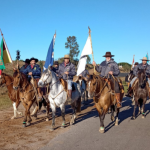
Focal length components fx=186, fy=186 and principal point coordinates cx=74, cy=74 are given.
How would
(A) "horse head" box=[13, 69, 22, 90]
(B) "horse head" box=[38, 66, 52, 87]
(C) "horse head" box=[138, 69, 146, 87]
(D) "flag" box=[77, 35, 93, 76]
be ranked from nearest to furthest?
(B) "horse head" box=[38, 66, 52, 87]
(A) "horse head" box=[13, 69, 22, 90]
(D) "flag" box=[77, 35, 93, 76]
(C) "horse head" box=[138, 69, 146, 87]

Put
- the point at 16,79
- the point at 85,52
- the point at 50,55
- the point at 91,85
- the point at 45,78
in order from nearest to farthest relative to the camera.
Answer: the point at 91,85 → the point at 45,78 → the point at 16,79 → the point at 50,55 → the point at 85,52

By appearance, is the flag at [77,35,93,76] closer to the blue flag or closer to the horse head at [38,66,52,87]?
the blue flag

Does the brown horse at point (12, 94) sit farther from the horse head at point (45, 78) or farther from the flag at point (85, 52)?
the flag at point (85, 52)

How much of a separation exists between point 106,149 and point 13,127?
4381 millimetres

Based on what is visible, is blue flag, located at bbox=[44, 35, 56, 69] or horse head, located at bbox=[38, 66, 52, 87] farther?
blue flag, located at bbox=[44, 35, 56, 69]

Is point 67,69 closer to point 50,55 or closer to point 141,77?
point 50,55

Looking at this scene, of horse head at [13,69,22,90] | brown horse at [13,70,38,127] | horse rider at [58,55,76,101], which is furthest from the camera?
horse rider at [58,55,76,101]

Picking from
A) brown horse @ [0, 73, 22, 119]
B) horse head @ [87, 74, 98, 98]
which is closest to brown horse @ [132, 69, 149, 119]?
horse head @ [87, 74, 98, 98]

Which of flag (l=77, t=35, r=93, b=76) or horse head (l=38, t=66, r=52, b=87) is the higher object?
flag (l=77, t=35, r=93, b=76)

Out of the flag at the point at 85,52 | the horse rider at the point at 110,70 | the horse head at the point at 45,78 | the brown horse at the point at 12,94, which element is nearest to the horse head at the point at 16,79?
the horse head at the point at 45,78

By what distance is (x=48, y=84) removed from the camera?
7.43 meters

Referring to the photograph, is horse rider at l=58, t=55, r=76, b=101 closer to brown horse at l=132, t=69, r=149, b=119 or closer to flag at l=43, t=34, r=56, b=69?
flag at l=43, t=34, r=56, b=69

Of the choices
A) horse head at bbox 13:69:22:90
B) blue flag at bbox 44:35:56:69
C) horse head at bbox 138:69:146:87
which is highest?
blue flag at bbox 44:35:56:69

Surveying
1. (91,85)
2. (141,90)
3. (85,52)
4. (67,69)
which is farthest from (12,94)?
(141,90)
